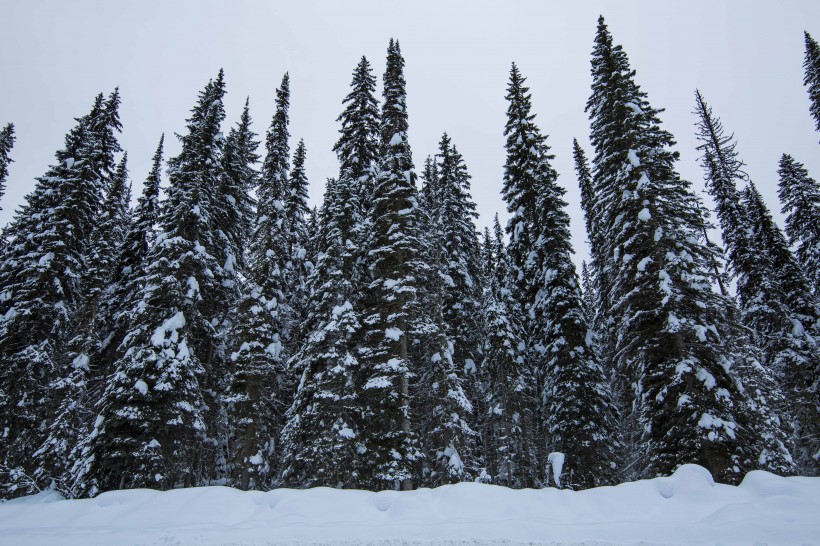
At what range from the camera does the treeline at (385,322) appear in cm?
1608

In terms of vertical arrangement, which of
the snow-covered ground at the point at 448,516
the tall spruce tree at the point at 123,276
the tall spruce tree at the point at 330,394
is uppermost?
the tall spruce tree at the point at 123,276

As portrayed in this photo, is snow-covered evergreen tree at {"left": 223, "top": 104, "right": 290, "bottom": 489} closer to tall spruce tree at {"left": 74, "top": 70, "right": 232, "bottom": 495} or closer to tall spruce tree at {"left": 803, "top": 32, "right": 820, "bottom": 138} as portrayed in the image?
tall spruce tree at {"left": 74, "top": 70, "right": 232, "bottom": 495}

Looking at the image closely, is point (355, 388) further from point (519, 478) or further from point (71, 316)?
point (71, 316)

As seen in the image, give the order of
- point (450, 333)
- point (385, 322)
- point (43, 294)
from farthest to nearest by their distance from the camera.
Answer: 1. point (450, 333)
2. point (43, 294)
3. point (385, 322)

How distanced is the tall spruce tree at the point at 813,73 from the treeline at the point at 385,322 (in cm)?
33

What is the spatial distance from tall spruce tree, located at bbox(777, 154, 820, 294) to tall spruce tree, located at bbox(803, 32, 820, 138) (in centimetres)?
362

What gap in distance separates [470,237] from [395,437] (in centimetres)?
1437

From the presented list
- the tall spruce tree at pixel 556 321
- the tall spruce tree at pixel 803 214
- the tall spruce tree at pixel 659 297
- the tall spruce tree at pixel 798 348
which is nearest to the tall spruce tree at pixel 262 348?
the tall spruce tree at pixel 556 321

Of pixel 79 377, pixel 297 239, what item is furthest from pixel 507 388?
pixel 79 377

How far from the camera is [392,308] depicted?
1962cm

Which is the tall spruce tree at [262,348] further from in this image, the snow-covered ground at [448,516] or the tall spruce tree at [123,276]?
the snow-covered ground at [448,516]

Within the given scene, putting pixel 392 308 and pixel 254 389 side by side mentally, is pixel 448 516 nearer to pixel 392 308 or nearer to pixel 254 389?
pixel 392 308

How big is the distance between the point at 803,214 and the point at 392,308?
2994 cm

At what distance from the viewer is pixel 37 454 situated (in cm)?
2031
